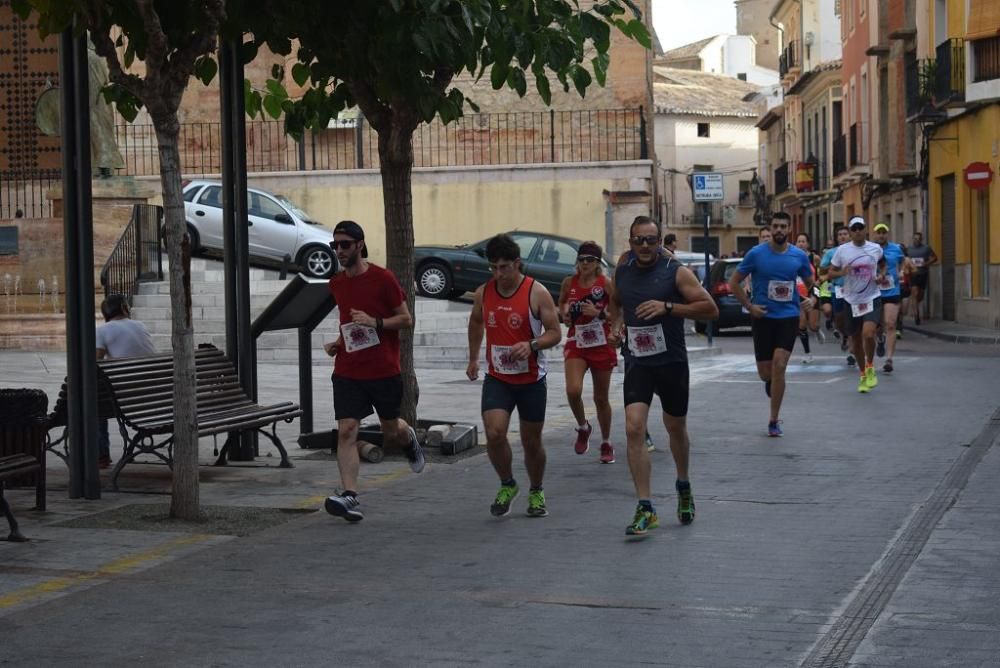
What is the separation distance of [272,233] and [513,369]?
63.1ft

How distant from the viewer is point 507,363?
9.53 m

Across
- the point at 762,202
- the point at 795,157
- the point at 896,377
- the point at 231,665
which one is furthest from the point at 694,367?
the point at 762,202

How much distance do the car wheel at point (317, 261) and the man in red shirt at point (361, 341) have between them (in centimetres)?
1818

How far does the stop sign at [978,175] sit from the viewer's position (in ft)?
109

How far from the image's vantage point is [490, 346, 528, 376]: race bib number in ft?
31.2

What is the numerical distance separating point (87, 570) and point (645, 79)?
30311 mm

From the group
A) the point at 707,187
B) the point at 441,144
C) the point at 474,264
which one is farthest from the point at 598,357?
the point at 441,144

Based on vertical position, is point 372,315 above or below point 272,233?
below

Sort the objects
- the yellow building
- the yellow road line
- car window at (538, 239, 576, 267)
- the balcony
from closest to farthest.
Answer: the yellow road line → car window at (538, 239, 576, 267) → the yellow building → the balcony

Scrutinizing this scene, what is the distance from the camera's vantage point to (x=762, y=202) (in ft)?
264

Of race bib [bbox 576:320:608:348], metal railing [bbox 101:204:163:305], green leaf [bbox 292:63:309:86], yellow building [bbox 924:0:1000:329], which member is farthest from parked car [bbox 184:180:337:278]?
race bib [bbox 576:320:608:348]

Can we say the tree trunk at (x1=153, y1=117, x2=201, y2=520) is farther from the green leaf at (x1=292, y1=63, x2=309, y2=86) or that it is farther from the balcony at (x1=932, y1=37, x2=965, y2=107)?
the balcony at (x1=932, y1=37, x2=965, y2=107)

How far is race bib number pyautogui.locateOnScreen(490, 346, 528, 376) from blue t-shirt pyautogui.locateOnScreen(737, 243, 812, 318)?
16.2 ft

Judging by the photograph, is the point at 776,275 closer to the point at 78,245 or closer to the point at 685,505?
the point at 685,505
